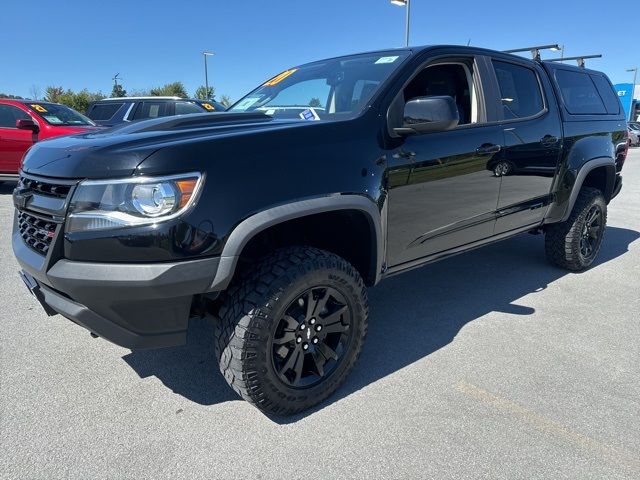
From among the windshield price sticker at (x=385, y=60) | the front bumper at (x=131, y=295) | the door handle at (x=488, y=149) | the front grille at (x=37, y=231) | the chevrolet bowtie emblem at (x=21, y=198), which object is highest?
the windshield price sticker at (x=385, y=60)

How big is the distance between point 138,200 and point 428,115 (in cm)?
154

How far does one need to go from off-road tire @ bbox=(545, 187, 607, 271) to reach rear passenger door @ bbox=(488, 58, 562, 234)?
555 mm

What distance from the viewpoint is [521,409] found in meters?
2.44

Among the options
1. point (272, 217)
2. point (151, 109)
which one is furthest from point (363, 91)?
point (151, 109)

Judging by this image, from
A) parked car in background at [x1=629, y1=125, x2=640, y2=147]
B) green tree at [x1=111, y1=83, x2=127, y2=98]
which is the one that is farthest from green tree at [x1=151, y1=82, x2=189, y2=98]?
parked car in background at [x1=629, y1=125, x2=640, y2=147]

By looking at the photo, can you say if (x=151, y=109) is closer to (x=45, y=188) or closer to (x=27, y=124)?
(x=27, y=124)

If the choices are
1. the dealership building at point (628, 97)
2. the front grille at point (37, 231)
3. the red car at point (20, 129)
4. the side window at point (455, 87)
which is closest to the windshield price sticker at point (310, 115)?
the side window at point (455, 87)

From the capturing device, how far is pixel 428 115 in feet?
8.29

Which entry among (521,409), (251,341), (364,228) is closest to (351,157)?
(364,228)

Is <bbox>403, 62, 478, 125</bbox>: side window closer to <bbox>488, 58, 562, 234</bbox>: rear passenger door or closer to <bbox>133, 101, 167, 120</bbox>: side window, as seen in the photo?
<bbox>488, 58, 562, 234</bbox>: rear passenger door

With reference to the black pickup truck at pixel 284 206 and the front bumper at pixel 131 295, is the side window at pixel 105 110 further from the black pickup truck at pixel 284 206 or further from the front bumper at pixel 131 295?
the front bumper at pixel 131 295

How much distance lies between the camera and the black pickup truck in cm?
191

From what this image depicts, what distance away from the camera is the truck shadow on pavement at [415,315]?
8.92ft

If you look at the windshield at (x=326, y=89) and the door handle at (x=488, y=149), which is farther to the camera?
the door handle at (x=488, y=149)
